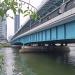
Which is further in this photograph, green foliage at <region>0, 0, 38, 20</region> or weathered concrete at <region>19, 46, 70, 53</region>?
weathered concrete at <region>19, 46, 70, 53</region>

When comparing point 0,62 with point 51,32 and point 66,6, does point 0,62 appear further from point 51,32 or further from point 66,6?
point 51,32

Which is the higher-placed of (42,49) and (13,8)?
(13,8)

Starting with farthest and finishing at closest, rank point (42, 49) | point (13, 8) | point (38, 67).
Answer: point (42, 49), point (38, 67), point (13, 8)

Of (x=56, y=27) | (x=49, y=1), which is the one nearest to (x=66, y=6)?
(x=56, y=27)

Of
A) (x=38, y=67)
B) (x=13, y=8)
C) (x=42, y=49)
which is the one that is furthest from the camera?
(x=42, y=49)

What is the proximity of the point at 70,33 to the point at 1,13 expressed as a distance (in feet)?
86.3

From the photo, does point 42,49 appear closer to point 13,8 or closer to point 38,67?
point 38,67

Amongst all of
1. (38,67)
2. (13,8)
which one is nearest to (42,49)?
(38,67)

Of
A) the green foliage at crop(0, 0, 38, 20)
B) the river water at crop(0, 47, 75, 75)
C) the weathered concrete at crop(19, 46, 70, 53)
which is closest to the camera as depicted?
the green foliage at crop(0, 0, 38, 20)

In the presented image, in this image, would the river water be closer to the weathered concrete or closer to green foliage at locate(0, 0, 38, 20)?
green foliage at locate(0, 0, 38, 20)

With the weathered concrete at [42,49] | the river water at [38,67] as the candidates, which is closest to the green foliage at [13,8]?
the river water at [38,67]

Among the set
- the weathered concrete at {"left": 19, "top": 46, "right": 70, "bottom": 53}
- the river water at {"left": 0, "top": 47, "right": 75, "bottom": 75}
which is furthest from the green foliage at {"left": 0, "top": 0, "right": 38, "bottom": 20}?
the weathered concrete at {"left": 19, "top": 46, "right": 70, "bottom": 53}

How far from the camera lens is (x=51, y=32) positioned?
40.9 m

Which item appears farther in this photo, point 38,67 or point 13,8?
point 38,67
